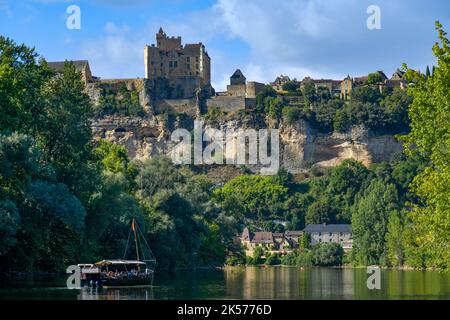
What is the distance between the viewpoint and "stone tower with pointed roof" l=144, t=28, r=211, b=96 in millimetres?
156875

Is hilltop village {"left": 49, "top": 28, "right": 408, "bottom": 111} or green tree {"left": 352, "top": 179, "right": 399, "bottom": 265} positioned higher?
hilltop village {"left": 49, "top": 28, "right": 408, "bottom": 111}

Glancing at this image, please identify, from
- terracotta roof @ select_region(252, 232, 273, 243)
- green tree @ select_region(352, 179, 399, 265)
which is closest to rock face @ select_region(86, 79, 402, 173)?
terracotta roof @ select_region(252, 232, 273, 243)

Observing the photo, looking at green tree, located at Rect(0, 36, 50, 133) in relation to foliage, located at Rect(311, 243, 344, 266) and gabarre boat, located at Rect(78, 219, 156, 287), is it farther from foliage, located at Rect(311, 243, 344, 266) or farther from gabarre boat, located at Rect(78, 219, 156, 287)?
foliage, located at Rect(311, 243, 344, 266)

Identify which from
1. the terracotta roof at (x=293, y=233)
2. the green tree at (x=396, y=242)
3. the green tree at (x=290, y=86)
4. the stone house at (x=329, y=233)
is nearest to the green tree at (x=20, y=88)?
the green tree at (x=396, y=242)

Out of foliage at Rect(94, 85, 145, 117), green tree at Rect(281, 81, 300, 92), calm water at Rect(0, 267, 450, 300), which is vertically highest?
green tree at Rect(281, 81, 300, 92)

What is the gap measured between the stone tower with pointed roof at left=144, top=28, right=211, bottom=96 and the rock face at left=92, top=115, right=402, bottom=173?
710cm

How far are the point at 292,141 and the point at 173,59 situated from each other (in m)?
22.1

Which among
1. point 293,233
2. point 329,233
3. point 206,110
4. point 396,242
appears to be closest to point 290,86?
point 206,110

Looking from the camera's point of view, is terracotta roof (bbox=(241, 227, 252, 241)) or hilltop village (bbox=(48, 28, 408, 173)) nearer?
terracotta roof (bbox=(241, 227, 252, 241))

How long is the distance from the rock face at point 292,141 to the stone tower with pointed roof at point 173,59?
7104mm

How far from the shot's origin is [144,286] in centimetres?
5159

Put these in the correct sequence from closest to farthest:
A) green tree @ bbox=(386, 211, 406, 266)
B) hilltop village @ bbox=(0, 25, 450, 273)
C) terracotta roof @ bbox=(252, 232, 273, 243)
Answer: hilltop village @ bbox=(0, 25, 450, 273) → green tree @ bbox=(386, 211, 406, 266) → terracotta roof @ bbox=(252, 232, 273, 243)

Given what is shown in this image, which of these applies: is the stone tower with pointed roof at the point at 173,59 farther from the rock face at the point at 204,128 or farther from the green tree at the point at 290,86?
the green tree at the point at 290,86

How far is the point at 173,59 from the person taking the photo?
15775 cm
